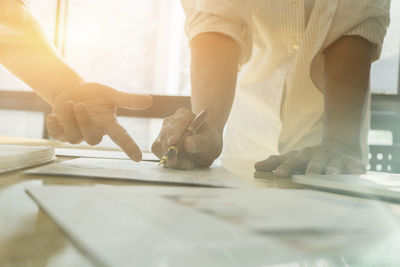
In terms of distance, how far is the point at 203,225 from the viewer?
0.73 ft

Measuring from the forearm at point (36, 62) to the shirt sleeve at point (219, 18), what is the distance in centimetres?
44

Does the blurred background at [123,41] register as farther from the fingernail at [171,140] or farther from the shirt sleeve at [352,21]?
the fingernail at [171,140]

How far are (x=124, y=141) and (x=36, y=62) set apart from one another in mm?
499

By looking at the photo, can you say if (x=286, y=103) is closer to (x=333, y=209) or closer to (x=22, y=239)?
(x=333, y=209)

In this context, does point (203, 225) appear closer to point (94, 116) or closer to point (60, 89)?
point (94, 116)

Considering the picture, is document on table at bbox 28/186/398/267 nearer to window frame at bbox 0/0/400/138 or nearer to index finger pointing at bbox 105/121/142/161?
index finger pointing at bbox 105/121/142/161

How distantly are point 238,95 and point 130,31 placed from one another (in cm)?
123

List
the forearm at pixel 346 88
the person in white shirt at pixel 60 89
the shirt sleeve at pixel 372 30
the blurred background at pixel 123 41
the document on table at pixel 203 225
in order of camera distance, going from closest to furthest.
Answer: the document on table at pixel 203 225
the person in white shirt at pixel 60 89
the forearm at pixel 346 88
the shirt sleeve at pixel 372 30
the blurred background at pixel 123 41

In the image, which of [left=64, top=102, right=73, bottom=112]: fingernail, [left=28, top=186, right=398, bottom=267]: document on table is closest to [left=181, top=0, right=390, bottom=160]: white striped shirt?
[left=64, top=102, right=73, bottom=112]: fingernail

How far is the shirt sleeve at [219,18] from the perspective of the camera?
112cm

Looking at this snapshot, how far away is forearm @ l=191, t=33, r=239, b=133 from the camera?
1.10 meters

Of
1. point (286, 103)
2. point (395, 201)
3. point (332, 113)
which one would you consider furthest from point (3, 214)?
point (286, 103)

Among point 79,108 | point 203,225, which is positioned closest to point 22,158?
point 79,108

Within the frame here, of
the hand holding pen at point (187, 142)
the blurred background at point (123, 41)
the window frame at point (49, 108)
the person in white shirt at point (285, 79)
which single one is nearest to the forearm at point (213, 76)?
the person in white shirt at point (285, 79)
